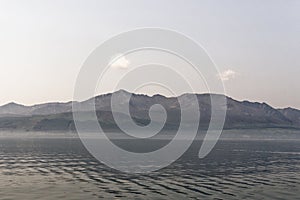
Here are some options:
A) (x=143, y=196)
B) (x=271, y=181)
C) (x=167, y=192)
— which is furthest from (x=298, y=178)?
(x=143, y=196)

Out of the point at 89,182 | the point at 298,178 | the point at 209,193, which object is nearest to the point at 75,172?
the point at 89,182

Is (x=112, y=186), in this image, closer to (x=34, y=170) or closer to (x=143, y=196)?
(x=143, y=196)

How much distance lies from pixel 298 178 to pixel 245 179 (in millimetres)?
15241

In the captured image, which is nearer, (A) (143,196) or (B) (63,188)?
(A) (143,196)

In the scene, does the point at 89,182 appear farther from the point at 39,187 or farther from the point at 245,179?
the point at 245,179

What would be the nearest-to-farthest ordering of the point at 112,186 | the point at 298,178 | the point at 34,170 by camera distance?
the point at 112,186
the point at 298,178
the point at 34,170

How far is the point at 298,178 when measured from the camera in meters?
94.9

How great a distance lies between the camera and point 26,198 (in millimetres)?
62938

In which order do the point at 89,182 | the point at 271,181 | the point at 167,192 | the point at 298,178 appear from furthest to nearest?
the point at 298,178, the point at 271,181, the point at 89,182, the point at 167,192

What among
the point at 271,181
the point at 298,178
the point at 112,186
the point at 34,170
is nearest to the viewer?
the point at 112,186

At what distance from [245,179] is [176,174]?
1773 cm

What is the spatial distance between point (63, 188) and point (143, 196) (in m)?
17.2

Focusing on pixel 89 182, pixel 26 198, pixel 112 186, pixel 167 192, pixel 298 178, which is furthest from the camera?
pixel 298 178

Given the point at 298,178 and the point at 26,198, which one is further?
the point at 298,178
